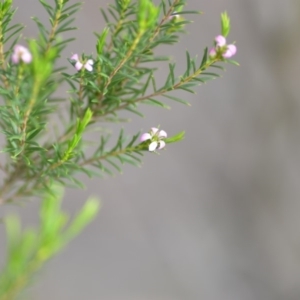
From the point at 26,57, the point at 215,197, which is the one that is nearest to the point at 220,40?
the point at 26,57

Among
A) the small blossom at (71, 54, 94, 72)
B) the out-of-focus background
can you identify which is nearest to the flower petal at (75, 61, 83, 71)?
the small blossom at (71, 54, 94, 72)

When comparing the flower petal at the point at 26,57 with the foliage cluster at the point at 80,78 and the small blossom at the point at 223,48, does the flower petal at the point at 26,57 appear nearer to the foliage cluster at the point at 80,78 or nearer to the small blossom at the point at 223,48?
the foliage cluster at the point at 80,78

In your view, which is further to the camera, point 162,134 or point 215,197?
point 215,197

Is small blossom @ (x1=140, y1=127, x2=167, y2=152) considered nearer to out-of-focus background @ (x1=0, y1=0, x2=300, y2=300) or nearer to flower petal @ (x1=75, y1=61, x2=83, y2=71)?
flower petal @ (x1=75, y1=61, x2=83, y2=71)

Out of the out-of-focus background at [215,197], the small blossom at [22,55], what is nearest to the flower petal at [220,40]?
the small blossom at [22,55]

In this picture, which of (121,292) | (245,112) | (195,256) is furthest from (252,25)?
(121,292)

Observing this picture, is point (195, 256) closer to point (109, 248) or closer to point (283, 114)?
point (109, 248)

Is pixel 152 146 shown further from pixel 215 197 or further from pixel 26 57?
pixel 215 197
